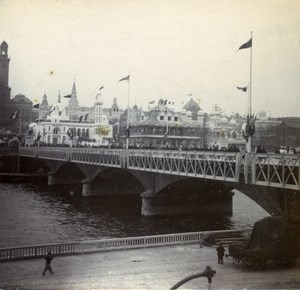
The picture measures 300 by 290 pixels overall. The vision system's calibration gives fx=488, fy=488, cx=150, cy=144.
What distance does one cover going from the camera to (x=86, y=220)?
4647 centimetres

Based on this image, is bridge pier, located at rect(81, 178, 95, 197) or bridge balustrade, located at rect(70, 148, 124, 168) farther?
bridge pier, located at rect(81, 178, 95, 197)

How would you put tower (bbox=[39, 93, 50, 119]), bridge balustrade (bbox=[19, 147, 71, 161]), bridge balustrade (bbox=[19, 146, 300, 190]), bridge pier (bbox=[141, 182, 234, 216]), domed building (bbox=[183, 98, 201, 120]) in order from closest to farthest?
1. bridge balustrade (bbox=[19, 146, 300, 190])
2. bridge pier (bbox=[141, 182, 234, 216])
3. bridge balustrade (bbox=[19, 147, 71, 161])
4. tower (bbox=[39, 93, 50, 119])
5. domed building (bbox=[183, 98, 201, 120])

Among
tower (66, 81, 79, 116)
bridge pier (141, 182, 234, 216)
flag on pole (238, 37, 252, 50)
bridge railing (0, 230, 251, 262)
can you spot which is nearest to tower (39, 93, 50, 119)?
tower (66, 81, 79, 116)

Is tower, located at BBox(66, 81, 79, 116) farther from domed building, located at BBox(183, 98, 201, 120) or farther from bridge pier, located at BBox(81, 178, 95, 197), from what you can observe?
bridge pier, located at BBox(81, 178, 95, 197)

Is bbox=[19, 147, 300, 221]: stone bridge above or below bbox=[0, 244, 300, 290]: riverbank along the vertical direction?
above

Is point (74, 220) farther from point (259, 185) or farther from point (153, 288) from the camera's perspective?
point (153, 288)

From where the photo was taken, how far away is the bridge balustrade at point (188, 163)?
1365 inches

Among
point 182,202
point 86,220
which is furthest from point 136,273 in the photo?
point 182,202

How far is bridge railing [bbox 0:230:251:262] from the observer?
81.6ft

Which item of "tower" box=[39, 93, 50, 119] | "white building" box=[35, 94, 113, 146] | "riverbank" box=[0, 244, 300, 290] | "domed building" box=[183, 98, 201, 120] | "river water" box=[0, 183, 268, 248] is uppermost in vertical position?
"domed building" box=[183, 98, 201, 120]

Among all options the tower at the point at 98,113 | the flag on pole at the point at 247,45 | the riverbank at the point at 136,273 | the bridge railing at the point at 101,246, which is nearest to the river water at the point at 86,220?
the bridge railing at the point at 101,246

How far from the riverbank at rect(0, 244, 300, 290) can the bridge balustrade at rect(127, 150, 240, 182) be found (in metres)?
9.49

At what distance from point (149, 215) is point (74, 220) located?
7.19 meters

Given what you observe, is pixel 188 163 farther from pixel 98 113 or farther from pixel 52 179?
pixel 98 113
